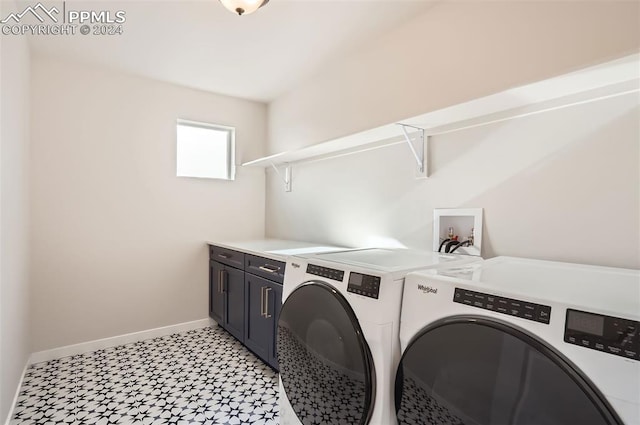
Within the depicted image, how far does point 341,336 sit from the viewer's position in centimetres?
126

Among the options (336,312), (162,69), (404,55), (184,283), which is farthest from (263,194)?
(336,312)

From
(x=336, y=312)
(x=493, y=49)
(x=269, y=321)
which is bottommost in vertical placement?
(x=269, y=321)

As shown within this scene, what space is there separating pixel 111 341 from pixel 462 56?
3301 mm

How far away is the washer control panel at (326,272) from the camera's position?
135cm

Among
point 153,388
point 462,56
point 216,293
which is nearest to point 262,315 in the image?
point 153,388

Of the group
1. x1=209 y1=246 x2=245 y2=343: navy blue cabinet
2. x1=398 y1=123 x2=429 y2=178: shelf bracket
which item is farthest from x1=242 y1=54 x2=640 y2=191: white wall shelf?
x1=209 y1=246 x2=245 y2=343: navy blue cabinet

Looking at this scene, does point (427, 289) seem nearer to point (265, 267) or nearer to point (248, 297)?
point (265, 267)

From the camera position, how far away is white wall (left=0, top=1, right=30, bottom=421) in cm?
160

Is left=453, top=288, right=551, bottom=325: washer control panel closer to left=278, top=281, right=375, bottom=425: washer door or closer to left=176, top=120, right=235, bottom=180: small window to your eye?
left=278, top=281, right=375, bottom=425: washer door

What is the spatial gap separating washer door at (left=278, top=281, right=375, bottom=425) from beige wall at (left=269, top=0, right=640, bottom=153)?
1.03 meters

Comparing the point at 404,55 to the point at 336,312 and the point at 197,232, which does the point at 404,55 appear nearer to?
the point at 336,312

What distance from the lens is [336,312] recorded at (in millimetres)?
1299

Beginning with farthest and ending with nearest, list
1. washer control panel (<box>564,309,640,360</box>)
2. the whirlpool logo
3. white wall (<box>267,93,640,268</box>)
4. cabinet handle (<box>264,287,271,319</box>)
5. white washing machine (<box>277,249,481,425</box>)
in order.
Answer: cabinet handle (<box>264,287,271,319</box>) → white wall (<box>267,93,640,268</box>) → white washing machine (<box>277,249,481,425</box>) → the whirlpool logo → washer control panel (<box>564,309,640,360</box>)

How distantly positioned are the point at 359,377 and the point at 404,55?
186 cm
